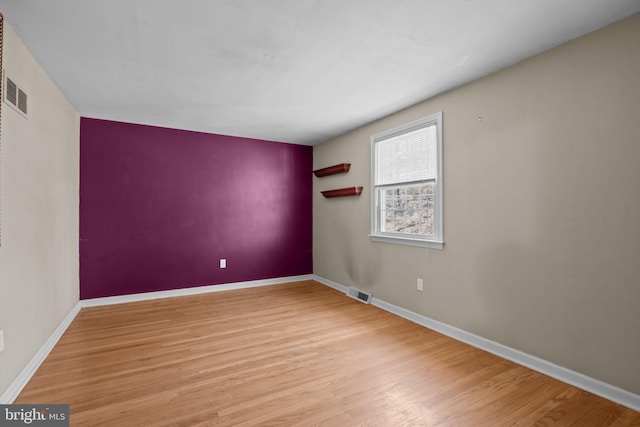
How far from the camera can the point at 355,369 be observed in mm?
2299

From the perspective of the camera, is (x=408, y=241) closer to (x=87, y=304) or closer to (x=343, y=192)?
(x=343, y=192)

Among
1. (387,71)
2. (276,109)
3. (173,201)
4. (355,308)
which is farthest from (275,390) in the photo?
(173,201)

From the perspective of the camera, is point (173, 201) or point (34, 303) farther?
point (173, 201)

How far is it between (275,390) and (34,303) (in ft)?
6.61

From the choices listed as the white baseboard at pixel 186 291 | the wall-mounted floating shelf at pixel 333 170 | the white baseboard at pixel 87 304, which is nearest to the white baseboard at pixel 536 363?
the wall-mounted floating shelf at pixel 333 170

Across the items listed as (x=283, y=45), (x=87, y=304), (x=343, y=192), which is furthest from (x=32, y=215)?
(x=343, y=192)

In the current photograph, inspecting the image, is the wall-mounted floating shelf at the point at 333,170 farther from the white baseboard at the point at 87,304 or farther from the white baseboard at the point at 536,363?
the white baseboard at the point at 536,363

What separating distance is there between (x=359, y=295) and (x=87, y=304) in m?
3.47

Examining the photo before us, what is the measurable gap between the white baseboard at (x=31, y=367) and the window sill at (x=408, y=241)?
339 centimetres

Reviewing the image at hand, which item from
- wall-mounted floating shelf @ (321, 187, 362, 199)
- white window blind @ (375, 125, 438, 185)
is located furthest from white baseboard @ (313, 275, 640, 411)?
wall-mounted floating shelf @ (321, 187, 362, 199)

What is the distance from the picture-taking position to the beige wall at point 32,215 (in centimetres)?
193

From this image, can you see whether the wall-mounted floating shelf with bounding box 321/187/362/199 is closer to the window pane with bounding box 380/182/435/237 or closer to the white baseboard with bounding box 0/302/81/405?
the window pane with bounding box 380/182/435/237

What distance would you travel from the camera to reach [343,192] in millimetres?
4441

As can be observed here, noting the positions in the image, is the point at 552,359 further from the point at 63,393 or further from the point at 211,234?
the point at 211,234
